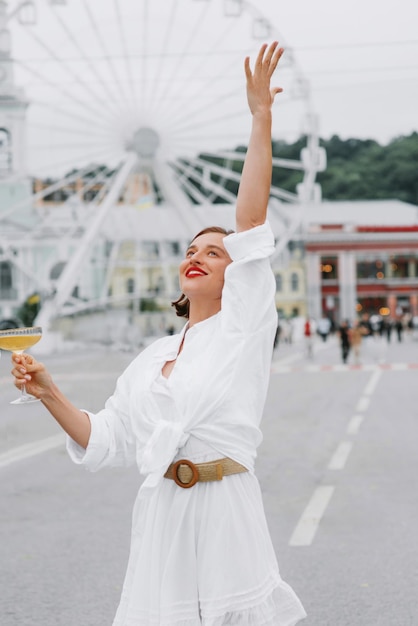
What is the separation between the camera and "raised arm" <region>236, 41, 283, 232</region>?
10.7 ft

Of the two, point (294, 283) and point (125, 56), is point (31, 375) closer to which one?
point (125, 56)

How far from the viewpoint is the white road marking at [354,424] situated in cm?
1294

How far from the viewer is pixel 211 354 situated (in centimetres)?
322

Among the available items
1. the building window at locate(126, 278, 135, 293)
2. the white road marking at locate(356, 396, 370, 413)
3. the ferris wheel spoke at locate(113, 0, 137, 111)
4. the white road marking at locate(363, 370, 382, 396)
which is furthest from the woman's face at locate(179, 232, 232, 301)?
the building window at locate(126, 278, 135, 293)

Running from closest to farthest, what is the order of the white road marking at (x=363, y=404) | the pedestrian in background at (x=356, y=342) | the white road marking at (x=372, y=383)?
the white road marking at (x=363, y=404), the white road marking at (x=372, y=383), the pedestrian in background at (x=356, y=342)

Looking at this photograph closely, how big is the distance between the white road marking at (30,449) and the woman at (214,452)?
24.9ft

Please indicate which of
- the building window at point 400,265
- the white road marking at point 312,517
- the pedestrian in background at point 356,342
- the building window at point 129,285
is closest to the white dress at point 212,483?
the white road marking at point 312,517

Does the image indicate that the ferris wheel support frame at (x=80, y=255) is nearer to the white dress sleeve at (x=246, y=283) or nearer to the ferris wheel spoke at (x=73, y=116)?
the ferris wheel spoke at (x=73, y=116)

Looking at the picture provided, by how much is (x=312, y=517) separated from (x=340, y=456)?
3205 mm

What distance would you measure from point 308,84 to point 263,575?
36207mm

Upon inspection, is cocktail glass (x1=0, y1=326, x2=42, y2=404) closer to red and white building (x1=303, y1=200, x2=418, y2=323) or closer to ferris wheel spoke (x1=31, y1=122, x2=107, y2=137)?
ferris wheel spoke (x1=31, y1=122, x2=107, y2=137)

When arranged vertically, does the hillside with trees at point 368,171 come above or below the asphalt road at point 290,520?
above

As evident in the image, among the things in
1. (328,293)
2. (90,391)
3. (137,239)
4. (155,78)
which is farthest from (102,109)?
(328,293)

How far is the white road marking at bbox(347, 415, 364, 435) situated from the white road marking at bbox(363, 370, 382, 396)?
176 inches
